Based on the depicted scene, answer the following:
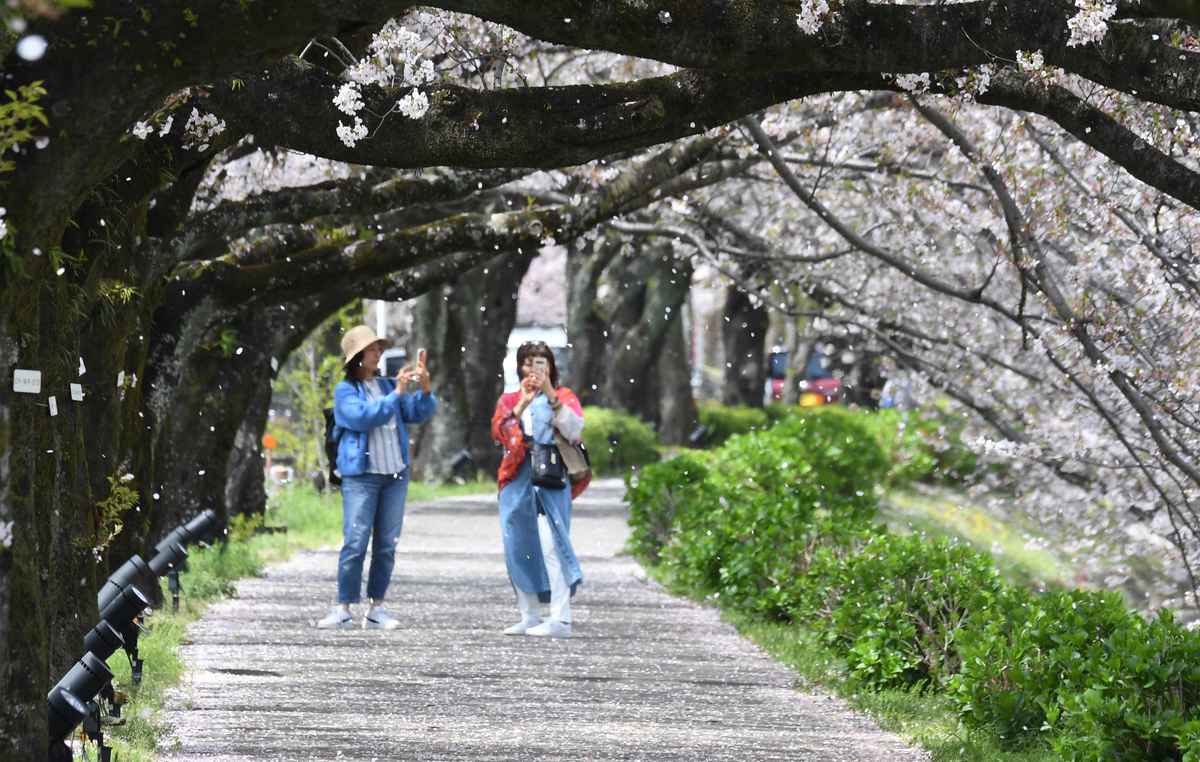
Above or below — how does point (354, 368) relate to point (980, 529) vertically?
above

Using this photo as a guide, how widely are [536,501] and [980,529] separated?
19.5 meters

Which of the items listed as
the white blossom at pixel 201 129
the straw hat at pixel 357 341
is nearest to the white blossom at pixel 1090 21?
the white blossom at pixel 201 129

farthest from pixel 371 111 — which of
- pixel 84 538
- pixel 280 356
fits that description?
pixel 280 356

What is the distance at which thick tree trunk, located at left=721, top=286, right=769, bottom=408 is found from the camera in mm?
41250

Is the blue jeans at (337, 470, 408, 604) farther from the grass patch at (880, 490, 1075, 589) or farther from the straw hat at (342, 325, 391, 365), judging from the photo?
the grass patch at (880, 490, 1075, 589)

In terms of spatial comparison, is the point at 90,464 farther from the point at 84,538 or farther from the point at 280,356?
the point at 280,356

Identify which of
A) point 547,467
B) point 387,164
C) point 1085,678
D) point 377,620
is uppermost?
point 387,164

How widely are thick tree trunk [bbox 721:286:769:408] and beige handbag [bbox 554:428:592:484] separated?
26.6 m

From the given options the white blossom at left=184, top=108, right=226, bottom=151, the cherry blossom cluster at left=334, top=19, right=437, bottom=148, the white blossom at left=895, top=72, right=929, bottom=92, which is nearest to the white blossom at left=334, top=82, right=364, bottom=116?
the cherry blossom cluster at left=334, top=19, right=437, bottom=148

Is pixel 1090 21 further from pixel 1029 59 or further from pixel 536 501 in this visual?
pixel 536 501

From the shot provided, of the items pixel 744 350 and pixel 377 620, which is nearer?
pixel 377 620

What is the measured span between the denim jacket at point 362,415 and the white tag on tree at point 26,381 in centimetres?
604

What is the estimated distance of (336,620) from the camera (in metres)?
12.8

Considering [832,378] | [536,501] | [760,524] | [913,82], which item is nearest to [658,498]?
[760,524]
